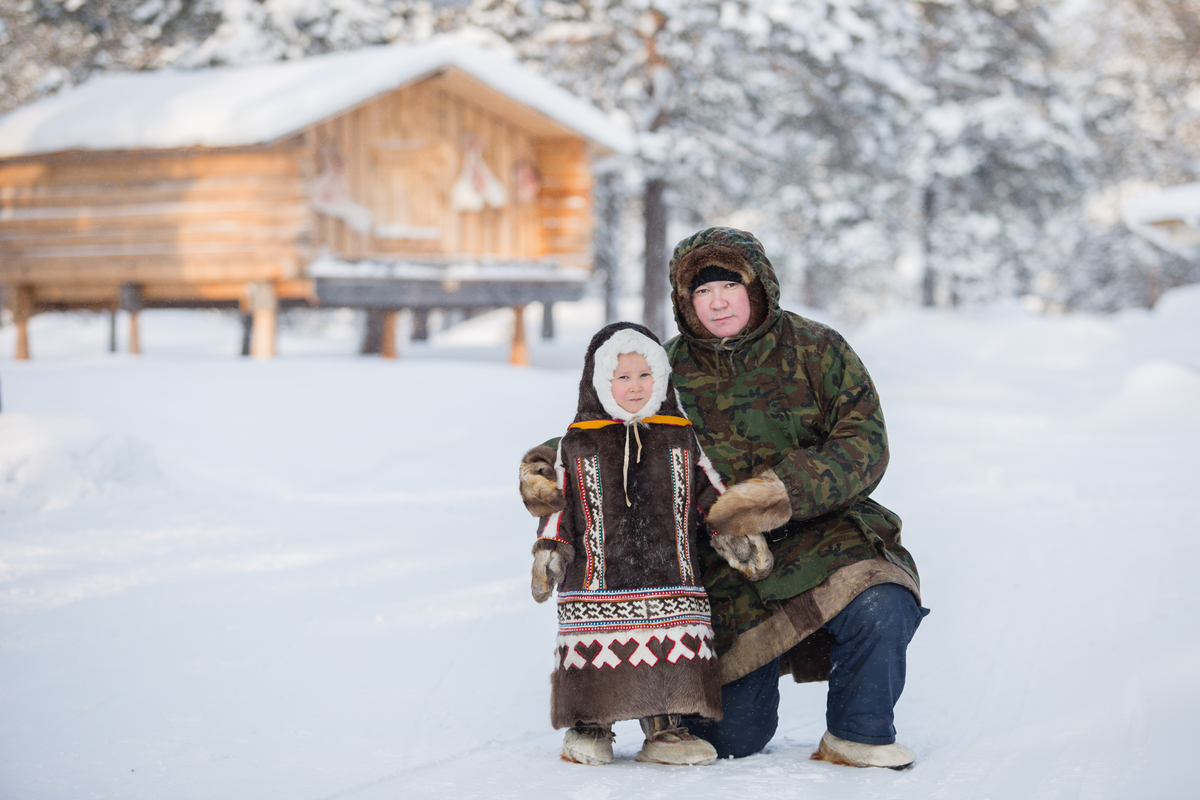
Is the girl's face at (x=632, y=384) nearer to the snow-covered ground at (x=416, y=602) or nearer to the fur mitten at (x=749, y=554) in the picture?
the fur mitten at (x=749, y=554)

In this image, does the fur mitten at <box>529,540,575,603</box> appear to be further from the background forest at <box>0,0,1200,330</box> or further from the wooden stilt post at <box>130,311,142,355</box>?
the background forest at <box>0,0,1200,330</box>

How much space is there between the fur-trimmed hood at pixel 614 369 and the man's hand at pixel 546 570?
43cm

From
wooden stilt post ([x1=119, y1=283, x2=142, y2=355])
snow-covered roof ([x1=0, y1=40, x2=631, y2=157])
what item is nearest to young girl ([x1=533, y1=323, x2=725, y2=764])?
snow-covered roof ([x1=0, y1=40, x2=631, y2=157])

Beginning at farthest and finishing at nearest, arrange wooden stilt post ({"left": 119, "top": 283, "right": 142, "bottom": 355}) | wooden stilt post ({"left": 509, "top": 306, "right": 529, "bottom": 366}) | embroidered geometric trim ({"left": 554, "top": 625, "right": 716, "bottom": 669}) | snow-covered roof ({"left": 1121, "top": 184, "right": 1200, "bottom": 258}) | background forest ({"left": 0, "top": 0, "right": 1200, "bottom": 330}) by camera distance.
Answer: background forest ({"left": 0, "top": 0, "right": 1200, "bottom": 330}), wooden stilt post ({"left": 509, "top": 306, "right": 529, "bottom": 366}), wooden stilt post ({"left": 119, "top": 283, "right": 142, "bottom": 355}), snow-covered roof ({"left": 1121, "top": 184, "right": 1200, "bottom": 258}), embroidered geometric trim ({"left": 554, "top": 625, "right": 716, "bottom": 669})

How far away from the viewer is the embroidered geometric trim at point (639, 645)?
2.96m

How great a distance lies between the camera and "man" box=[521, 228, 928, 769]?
302cm

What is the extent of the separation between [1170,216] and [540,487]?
37.1 feet

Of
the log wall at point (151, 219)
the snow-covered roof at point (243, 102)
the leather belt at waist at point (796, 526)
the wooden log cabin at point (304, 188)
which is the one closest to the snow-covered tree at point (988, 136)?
the wooden log cabin at point (304, 188)

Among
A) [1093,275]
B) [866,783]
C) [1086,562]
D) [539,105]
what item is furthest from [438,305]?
[1093,275]

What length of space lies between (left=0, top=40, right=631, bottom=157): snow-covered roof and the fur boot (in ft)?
30.3

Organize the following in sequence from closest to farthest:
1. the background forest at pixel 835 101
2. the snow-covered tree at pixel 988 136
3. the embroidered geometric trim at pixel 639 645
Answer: the embroidered geometric trim at pixel 639 645
the background forest at pixel 835 101
the snow-covered tree at pixel 988 136

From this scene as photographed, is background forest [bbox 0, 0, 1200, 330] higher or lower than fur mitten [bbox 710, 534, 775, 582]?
higher

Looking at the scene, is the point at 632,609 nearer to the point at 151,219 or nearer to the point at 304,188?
the point at 304,188

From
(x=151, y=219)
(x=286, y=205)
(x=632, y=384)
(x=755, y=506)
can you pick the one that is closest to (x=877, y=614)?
(x=755, y=506)
